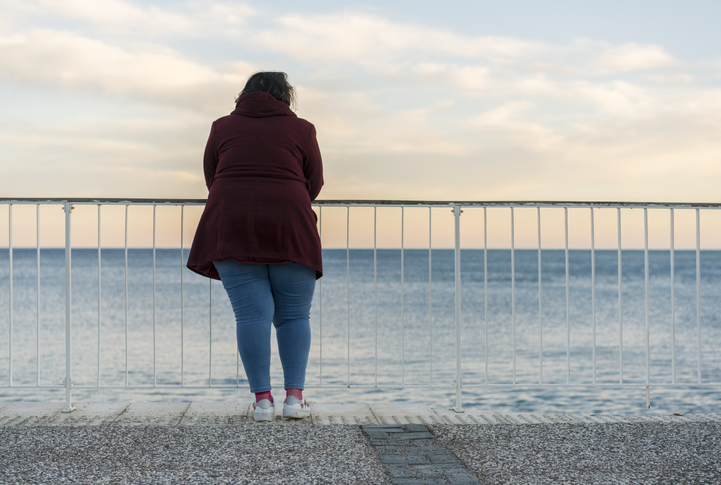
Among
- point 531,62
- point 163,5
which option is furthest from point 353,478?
point 531,62

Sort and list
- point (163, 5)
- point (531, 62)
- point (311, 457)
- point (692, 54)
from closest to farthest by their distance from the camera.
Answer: point (311, 457), point (163, 5), point (692, 54), point (531, 62)

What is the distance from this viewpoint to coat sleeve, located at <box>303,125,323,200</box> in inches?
104

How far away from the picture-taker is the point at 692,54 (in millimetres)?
15102

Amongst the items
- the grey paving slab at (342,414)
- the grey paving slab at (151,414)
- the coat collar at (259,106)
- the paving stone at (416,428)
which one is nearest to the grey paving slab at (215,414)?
the grey paving slab at (151,414)

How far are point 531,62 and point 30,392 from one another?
16575mm

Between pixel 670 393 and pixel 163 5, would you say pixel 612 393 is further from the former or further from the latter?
pixel 163 5

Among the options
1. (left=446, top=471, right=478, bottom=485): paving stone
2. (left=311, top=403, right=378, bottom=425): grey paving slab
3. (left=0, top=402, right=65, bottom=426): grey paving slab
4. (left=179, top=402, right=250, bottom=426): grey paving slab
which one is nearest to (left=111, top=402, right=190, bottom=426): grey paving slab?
(left=179, top=402, right=250, bottom=426): grey paving slab

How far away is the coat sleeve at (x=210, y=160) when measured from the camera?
264 cm

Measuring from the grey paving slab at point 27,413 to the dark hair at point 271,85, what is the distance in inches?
68.4

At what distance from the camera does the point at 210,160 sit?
2674 mm

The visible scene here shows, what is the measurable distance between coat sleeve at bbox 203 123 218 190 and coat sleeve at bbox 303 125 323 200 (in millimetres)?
405

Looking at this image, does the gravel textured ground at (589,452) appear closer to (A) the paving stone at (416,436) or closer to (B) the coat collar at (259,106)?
(A) the paving stone at (416,436)

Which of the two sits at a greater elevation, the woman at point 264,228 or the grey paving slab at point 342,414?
the woman at point 264,228

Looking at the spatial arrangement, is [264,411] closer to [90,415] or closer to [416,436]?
[416,436]
